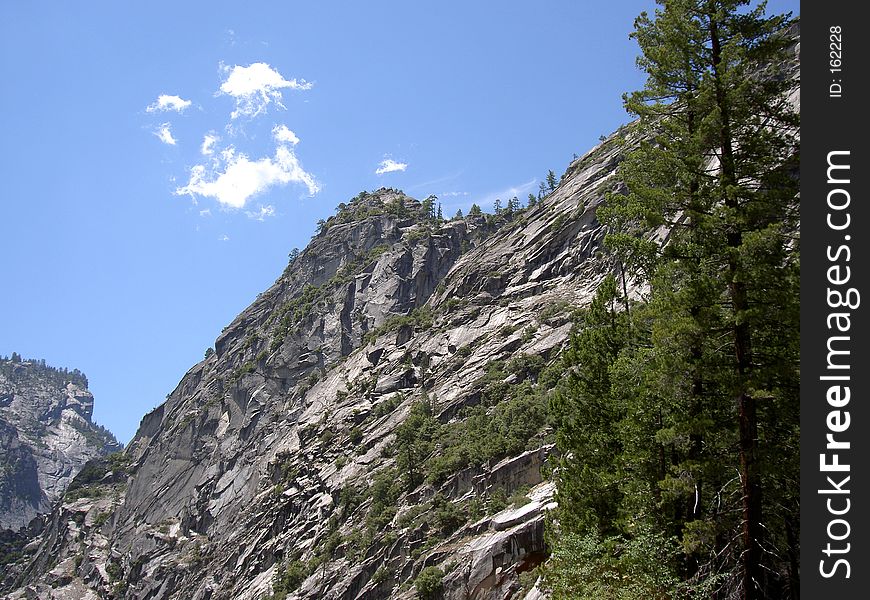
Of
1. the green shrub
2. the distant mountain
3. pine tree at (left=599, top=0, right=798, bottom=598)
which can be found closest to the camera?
pine tree at (left=599, top=0, right=798, bottom=598)

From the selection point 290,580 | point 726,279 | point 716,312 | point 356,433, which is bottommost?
point 290,580

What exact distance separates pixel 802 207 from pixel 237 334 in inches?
5580

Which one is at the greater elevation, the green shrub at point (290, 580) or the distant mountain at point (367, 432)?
the distant mountain at point (367, 432)

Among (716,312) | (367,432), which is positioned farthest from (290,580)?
(716,312)

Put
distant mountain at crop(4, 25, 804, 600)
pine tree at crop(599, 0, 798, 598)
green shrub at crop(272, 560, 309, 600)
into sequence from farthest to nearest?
green shrub at crop(272, 560, 309, 600), distant mountain at crop(4, 25, 804, 600), pine tree at crop(599, 0, 798, 598)

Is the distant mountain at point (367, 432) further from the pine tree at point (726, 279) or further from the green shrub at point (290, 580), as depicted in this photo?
the pine tree at point (726, 279)

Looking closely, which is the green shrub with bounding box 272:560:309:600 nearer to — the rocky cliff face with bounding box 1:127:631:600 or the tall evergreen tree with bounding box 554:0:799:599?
the rocky cliff face with bounding box 1:127:631:600

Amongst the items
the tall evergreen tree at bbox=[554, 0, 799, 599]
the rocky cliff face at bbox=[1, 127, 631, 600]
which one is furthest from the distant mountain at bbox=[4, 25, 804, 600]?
the tall evergreen tree at bbox=[554, 0, 799, 599]

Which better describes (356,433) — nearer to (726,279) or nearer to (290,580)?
(290,580)

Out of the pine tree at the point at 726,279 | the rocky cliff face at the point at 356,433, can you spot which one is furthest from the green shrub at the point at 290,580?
the pine tree at the point at 726,279

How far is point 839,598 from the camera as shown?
30.0ft

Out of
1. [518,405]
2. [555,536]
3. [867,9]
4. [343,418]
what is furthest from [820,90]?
[343,418]

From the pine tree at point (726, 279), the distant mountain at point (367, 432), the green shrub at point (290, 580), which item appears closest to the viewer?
the pine tree at point (726, 279)

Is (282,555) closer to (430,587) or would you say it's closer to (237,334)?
(430,587)
